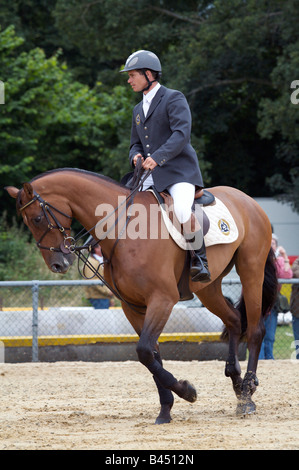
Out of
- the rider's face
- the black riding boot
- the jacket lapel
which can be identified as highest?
the rider's face

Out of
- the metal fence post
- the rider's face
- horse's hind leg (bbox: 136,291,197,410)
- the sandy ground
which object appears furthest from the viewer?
the metal fence post

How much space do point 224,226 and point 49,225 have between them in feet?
5.45

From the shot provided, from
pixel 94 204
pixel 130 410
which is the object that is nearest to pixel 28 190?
pixel 94 204

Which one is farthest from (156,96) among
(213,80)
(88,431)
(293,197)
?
(213,80)

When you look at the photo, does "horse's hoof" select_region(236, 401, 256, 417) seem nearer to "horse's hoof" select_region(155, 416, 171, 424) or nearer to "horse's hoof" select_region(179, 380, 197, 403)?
"horse's hoof" select_region(179, 380, 197, 403)

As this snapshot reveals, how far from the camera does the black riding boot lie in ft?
20.4

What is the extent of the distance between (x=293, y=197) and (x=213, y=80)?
4457 mm

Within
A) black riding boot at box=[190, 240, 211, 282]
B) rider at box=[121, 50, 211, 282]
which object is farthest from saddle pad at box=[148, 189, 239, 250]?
rider at box=[121, 50, 211, 282]

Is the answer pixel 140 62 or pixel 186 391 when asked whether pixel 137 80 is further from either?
pixel 186 391

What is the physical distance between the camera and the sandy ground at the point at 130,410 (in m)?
5.24

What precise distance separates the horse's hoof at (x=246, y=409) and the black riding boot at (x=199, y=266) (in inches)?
46.3

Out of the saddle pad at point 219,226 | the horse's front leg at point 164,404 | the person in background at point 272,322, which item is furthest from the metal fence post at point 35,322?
the horse's front leg at point 164,404

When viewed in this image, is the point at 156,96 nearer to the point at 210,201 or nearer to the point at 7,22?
the point at 210,201

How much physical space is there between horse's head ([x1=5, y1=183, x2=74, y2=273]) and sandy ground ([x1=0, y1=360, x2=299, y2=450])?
1.31 metres
